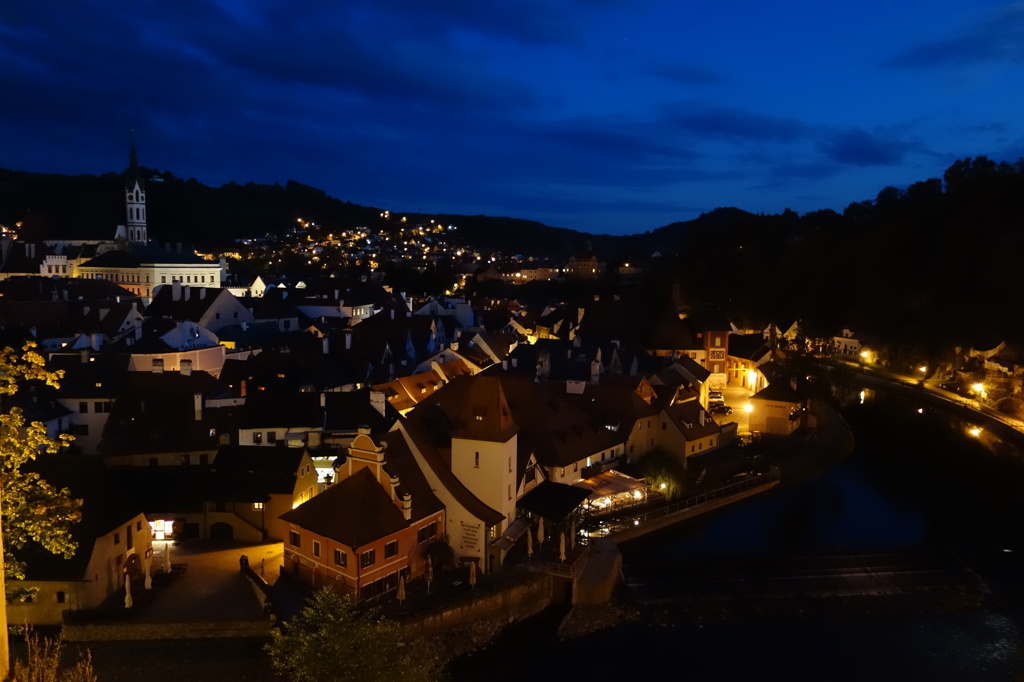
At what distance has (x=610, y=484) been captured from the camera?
26.1 meters

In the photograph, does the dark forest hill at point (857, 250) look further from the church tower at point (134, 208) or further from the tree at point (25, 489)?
Answer: the tree at point (25, 489)

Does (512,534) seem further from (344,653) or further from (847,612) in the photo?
(344,653)

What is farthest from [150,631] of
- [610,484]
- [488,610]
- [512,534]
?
[610,484]

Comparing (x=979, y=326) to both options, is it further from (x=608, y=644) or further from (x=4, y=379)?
(x=4, y=379)

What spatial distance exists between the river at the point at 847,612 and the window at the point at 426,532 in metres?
3.23

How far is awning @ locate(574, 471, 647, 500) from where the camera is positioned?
83.0 ft

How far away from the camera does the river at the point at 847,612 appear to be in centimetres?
1830

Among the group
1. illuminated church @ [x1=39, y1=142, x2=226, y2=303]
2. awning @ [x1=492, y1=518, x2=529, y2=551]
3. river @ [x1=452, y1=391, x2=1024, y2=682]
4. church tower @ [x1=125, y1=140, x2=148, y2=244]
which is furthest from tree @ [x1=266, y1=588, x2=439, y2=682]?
church tower @ [x1=125, y1=140, x2=148, y2=244]

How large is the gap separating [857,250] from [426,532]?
78486mm

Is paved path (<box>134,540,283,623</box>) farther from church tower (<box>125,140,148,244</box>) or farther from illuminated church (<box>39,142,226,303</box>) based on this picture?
church tower (<box>125,140,148,244</box>)

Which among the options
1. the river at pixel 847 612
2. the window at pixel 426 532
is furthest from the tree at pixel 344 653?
the window at pixel 426 532

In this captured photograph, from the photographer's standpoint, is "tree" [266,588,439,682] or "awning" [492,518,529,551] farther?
"awning" [492,518,529,551]

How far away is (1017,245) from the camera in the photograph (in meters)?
67.0

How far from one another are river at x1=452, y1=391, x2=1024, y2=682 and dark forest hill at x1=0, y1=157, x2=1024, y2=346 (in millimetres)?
27916
